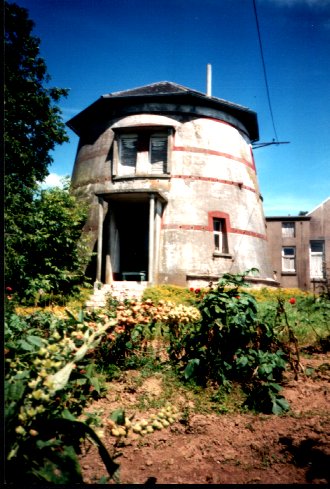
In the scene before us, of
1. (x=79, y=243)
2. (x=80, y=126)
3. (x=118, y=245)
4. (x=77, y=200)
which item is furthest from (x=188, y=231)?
(x=80, y=126)

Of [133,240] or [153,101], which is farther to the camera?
[133,240]

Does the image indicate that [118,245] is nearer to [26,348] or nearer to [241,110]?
[241,110]

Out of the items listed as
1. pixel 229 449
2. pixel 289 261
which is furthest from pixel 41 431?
pixel 289 261

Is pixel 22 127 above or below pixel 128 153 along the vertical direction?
below

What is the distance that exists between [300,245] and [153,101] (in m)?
14.0

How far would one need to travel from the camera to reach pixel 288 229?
72.5ft

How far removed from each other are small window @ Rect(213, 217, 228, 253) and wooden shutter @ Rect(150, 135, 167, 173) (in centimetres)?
358

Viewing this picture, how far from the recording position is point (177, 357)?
187 inches

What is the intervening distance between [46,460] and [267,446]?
6.74ft

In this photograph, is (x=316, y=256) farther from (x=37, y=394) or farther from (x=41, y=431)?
(x=37, y=394)

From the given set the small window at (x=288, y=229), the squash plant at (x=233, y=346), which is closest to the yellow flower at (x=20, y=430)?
the squash plant at (x=233, y=346)

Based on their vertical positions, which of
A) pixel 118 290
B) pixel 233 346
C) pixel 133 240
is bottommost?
pixel 233 346

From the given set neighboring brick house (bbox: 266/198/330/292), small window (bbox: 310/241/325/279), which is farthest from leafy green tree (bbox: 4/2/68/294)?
small window (bbox: 310/241/325/279)

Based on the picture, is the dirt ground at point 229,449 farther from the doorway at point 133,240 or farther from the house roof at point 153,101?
the house roof at point 153,101
